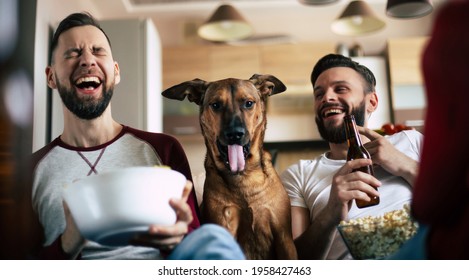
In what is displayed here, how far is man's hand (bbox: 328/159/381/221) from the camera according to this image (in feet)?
3.67

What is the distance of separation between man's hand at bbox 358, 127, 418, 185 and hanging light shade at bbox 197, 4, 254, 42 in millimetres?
449

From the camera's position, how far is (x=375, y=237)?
3.54 feet

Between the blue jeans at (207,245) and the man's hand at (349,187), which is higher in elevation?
the man's hand at (349,187)

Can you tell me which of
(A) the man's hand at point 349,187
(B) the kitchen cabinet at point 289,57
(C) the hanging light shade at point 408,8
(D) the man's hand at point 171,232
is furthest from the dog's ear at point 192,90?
(B) the kitchen cabinet at point 289,57

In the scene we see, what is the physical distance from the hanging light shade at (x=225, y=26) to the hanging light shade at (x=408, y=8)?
374 millimetres

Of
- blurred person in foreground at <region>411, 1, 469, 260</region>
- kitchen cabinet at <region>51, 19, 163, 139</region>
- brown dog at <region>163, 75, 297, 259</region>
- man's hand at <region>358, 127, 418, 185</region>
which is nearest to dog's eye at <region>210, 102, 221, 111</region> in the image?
brown dog at <region>163, 75, 297, 259</region>

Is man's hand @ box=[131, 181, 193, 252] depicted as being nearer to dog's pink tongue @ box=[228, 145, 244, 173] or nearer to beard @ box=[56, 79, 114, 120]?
dog's pink tongue @ box=[228, 145, 244, 173]

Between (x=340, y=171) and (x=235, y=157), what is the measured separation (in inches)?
8.8

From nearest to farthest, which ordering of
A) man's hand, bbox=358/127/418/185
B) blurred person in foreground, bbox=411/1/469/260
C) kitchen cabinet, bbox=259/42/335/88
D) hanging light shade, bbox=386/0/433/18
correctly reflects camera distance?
blurred person in foreground, bbox=411/1/469/260, man's hand, bbox=358/127/418/185, hanging light shade, bbox=386/0/433/18, kitchen cabinet, bbox=259/42/335/88

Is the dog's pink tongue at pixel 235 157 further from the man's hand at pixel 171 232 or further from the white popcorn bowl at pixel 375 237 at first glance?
the white popcorn bowl at pixel 375 237

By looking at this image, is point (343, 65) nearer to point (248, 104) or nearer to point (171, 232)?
point (248, 104)

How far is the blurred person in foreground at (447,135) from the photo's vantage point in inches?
→ 27.3
